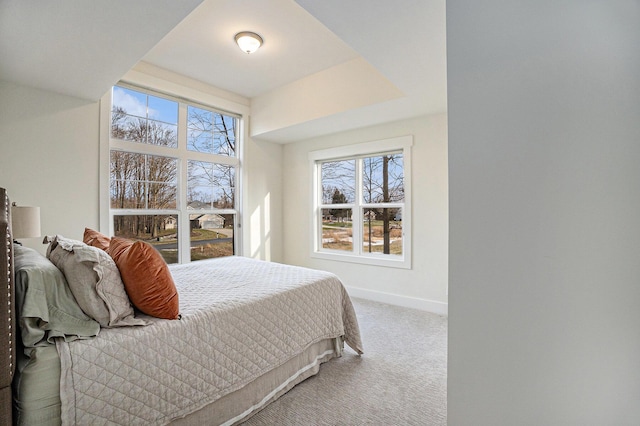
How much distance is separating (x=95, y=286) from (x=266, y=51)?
8.58ft

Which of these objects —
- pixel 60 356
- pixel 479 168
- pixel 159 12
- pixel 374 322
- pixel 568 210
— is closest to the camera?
pixel 568 210

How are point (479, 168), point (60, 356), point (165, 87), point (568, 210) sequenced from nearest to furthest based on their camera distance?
point (568, 210) < point (479, 168) < point (60, 356) < point (165, 87)

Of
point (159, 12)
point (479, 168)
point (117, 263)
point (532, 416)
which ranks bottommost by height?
point (532, 416)

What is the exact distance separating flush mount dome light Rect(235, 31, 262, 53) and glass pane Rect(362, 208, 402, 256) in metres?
2.40

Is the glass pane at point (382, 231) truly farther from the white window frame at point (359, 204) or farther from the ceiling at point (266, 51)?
the ceiling at point (266, 51)

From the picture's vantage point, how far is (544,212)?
0.76 metres

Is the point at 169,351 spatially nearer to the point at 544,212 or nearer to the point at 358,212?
the point at 544,212

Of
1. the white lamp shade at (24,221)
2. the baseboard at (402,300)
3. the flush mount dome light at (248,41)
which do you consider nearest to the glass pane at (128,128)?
the white lamp shade at (24,221)

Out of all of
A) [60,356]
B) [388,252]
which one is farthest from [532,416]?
[388,252]

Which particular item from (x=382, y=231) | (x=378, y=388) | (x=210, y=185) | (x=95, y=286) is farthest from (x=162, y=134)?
(x=378, y=388)

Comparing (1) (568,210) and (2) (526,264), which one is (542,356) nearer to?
(2) (526,264)

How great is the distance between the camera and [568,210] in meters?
0.74

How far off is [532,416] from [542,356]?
17cm

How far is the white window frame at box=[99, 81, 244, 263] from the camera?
299 cm
